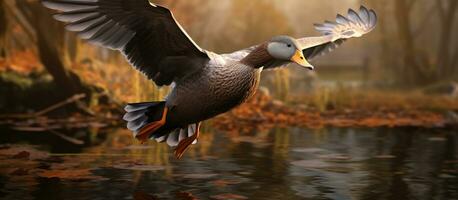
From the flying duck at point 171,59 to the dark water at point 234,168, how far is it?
0.55 m

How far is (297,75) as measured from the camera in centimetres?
2089

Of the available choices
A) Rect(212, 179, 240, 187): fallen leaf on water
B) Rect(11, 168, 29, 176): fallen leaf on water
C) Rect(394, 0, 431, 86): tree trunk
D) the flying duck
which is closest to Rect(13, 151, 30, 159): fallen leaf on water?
Rect(11, 168, 29, 176): fallen leaf on water

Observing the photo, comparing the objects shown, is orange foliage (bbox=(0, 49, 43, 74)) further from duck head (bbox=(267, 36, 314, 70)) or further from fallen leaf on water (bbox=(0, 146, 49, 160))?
duck head (bbox=(267, 36, 314, 70))

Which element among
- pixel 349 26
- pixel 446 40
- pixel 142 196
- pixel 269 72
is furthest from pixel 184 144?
pixel 446 40

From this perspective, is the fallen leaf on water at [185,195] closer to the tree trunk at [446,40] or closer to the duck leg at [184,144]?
the duck leg at [184,144]

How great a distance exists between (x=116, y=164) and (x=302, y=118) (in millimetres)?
5643

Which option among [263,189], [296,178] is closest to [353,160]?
[296,178]

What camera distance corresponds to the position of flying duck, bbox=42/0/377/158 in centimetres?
473

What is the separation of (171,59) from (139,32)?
1.11 feet

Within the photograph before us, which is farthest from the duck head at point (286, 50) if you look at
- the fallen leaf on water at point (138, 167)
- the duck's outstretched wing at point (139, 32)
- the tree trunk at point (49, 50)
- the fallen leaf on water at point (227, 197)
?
the tree trunk at point (49, 50)

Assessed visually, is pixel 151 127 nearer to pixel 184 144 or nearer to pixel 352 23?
pixel 184 144

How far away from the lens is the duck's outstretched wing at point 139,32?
4.83 m

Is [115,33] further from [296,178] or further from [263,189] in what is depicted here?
[296,178]

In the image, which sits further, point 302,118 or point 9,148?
point 302,118
